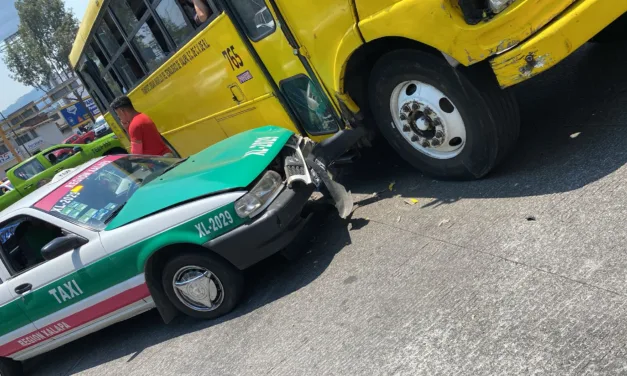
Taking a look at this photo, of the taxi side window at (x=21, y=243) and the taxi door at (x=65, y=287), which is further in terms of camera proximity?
the taxi side window at (x=21, y=243)

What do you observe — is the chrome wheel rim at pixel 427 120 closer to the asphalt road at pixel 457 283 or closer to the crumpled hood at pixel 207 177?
the asphalt road at pixel 457 283

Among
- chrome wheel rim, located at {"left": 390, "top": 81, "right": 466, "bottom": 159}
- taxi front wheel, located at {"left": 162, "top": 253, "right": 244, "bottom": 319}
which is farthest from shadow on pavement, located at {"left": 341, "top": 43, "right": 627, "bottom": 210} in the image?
taxi front wheel, located at {"left": 162, "top": 253, "right": 244, "bottom": 319}

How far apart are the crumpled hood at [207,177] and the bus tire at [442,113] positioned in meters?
1.09

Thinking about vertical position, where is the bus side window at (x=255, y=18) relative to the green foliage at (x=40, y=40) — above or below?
below

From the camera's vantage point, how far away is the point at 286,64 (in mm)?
5172

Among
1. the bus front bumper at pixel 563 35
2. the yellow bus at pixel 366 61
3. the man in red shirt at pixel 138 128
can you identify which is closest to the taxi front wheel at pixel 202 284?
the yellow bus at pixel 366 61

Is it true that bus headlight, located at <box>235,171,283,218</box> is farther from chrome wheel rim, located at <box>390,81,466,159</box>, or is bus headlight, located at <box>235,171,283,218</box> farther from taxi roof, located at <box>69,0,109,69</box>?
taxi roof, located at <box>69,0,109,69</box>

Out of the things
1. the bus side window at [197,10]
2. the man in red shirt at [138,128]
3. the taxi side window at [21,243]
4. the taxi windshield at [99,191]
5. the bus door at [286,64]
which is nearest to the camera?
the taxi windshield at [99,191]

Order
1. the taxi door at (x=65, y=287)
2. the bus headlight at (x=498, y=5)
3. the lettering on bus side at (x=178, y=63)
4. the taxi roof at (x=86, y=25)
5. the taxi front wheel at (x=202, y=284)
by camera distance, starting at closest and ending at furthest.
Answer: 1. the bus headlight at (x=498, y=5)
2. the taxi front wheel at (x=202, y=284)
3. the taxi door at (x=65, y=287)
4. the lettering on bus side at (x=178, y=63)
5. the taxi roof at (x=86, y=25)

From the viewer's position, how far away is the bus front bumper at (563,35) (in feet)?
10.7

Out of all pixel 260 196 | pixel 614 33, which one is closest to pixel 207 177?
pixel 260 196

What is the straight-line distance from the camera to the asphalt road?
8.64 ft

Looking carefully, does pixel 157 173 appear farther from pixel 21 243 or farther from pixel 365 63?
pixel 365 63

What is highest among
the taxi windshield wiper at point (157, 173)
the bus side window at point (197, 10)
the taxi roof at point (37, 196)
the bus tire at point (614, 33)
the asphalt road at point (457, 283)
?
the bus side window at point (197, 10)
